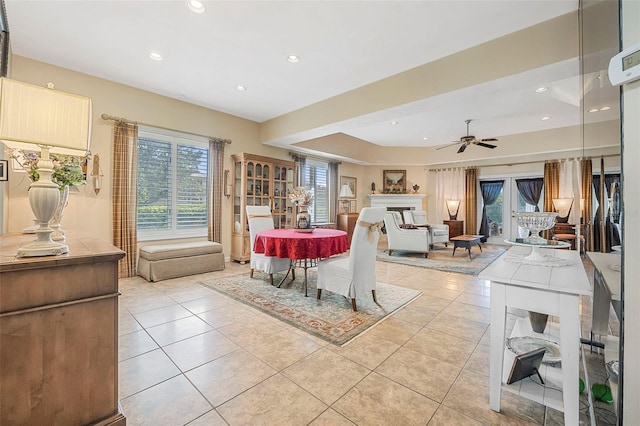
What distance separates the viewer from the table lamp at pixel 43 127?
0.99 metres

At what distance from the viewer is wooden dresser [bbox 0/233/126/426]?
0.96 meters

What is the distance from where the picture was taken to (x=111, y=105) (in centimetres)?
381

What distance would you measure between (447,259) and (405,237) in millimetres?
961

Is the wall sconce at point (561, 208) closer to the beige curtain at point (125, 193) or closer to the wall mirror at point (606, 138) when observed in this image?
the wall mirror at point (606, 138)

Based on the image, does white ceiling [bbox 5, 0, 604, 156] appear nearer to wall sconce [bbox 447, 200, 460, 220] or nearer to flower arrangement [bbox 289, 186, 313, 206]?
flower arrangement [bbox 289, 186, 313, 206]

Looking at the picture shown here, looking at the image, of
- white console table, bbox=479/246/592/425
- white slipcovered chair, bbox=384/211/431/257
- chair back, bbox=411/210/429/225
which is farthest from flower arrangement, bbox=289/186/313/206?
chair back, bbox=411/210/429/225

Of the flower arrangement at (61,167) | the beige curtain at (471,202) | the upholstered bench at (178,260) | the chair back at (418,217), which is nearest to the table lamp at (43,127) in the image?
the flower arrangement at (61,167)

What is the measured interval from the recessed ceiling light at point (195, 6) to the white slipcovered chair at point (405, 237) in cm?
500

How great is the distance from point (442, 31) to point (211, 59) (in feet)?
8.56

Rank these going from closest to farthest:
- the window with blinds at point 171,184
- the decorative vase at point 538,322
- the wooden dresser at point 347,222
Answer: the decorative vase at point 538,322 → the window with blinds at point 171,184 → the wooden dresser at point 347,222

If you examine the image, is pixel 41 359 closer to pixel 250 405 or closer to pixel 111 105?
pixel 250 405

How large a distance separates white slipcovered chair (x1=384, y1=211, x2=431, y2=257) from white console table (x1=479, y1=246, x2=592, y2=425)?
4.32m

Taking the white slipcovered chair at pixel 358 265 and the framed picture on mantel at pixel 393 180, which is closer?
the white slipcovered chair at pixel 358 265

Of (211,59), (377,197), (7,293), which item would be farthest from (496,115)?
(7,293)
